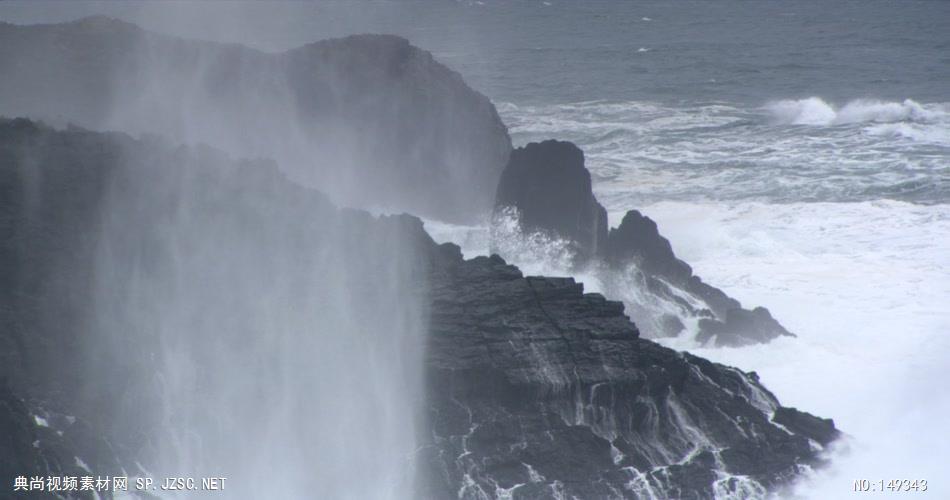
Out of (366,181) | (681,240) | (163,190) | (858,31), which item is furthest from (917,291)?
(858,31)

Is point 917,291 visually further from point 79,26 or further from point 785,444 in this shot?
point 79,26

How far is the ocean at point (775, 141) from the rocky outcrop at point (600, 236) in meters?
1.39

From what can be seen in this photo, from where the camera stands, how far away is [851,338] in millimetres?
42594

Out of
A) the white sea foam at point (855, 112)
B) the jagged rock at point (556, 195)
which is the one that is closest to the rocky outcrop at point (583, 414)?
the jagged rock at point (556, 195)

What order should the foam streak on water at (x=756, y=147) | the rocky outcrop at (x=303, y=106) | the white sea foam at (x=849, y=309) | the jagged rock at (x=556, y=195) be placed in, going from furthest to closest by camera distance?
the foam streak on water at (x=756, y=147) → the rocky outcrop at (x=303, y=106) → the jagged rock at (x=556, y=195) → the white sea foam at (x=849, y=309)

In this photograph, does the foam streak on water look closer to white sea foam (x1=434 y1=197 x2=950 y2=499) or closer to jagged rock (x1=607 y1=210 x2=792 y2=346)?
white sea foam (x1=434 y1=197 x2=950 y2=499)

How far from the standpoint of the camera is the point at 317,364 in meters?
34.0

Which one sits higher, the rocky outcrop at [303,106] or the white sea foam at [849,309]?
the rocky outcrop at [303,106]

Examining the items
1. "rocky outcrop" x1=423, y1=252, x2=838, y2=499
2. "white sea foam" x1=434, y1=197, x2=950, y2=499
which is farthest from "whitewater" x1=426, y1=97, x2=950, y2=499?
"rocky outcrop" x1=423, y1=252, x2=838, y2=499

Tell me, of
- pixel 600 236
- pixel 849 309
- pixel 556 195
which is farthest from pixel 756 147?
pixel 556 195

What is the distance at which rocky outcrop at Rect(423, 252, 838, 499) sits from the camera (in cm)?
3055

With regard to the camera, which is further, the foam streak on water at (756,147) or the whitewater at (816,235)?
the foam streak on water at (756,147)

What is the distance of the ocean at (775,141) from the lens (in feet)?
131

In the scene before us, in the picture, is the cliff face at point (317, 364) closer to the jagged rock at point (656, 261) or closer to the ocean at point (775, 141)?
the ocean at point (775, 141)
